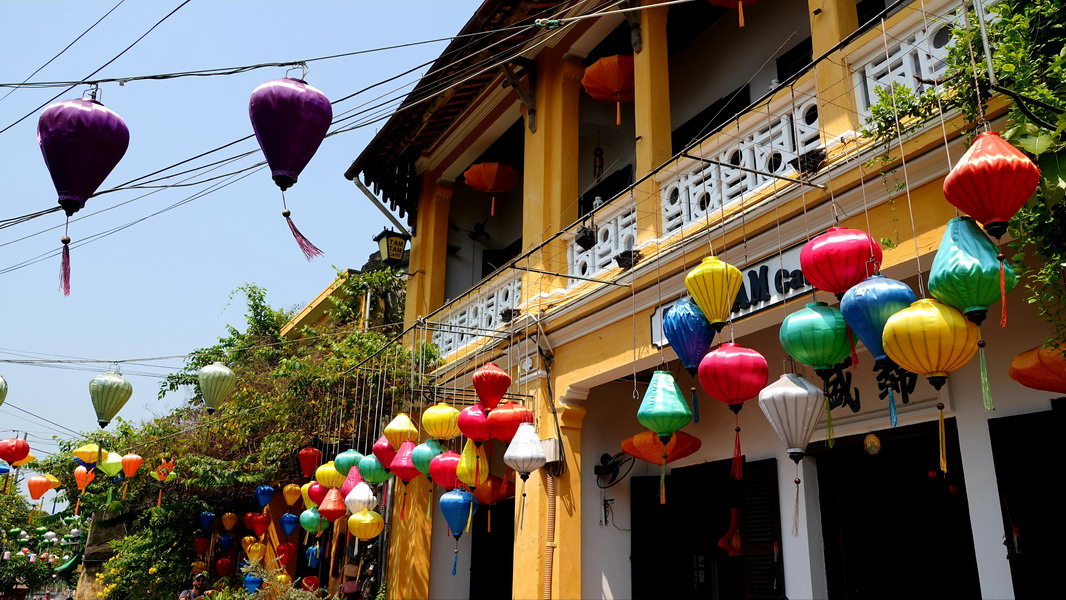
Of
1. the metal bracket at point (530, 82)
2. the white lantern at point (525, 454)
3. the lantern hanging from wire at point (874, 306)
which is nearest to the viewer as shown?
the lantern hanging from wire at point (874, 306)

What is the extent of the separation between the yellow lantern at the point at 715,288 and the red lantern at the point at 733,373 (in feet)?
0.90

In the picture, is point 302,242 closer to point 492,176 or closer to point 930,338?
point 930,338

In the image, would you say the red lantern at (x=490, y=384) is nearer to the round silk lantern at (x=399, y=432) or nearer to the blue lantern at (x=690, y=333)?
the round silk lantern at (x=399, y=432)

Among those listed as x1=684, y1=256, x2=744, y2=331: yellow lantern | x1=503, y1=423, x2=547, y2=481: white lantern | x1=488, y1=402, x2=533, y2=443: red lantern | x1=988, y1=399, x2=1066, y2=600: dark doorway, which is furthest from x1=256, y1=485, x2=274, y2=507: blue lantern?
x1=988, y1=399, x2=1066, y2=600: dark doorway

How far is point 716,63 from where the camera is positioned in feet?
33.2

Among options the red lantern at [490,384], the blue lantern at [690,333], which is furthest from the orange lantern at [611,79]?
the blue lantern at [690,333]

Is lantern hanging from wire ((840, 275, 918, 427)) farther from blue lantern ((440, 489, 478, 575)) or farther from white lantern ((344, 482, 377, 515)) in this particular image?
white lantern ((344, 482, 377, 515))

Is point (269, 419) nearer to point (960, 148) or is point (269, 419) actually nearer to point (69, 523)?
point (960, 148)

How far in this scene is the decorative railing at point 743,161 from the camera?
6.28 m

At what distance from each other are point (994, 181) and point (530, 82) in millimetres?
7399

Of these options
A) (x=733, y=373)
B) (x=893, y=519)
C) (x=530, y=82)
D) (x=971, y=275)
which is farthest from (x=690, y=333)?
(x=530, y=82)

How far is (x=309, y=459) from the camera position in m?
12.2

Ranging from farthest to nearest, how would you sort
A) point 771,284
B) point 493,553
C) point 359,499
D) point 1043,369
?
point 493,553
point 359,499
point 771,284
point 1043,369

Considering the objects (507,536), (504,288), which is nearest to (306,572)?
(507,536)
